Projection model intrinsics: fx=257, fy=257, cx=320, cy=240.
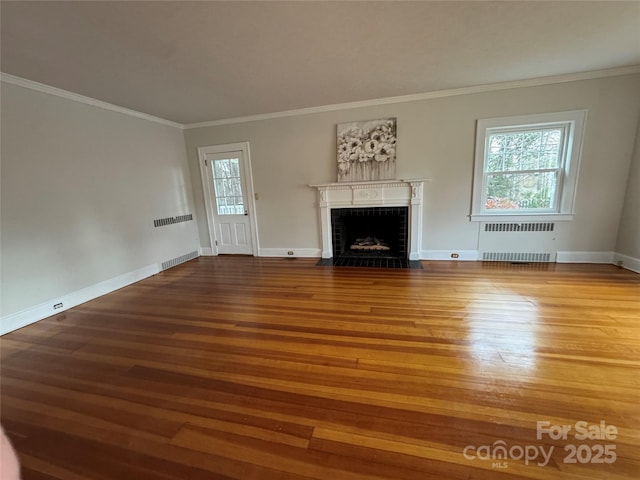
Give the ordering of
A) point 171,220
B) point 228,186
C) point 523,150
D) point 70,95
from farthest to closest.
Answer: point 228,186, point 171,220, point 523,150, point 70,95

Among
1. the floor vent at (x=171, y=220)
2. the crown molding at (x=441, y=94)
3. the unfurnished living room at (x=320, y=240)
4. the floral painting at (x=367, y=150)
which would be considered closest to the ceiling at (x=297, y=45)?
the unfurnished living room at (x=320, y=240)

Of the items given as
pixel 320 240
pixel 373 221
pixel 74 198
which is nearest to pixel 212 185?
pixel 74 198

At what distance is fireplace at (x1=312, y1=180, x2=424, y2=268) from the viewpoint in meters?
4.10

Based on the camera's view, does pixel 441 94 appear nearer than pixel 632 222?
No

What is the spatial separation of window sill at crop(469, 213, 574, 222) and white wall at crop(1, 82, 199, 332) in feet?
16.9

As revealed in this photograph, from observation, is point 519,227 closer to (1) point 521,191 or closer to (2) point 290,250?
(1) point 521,191

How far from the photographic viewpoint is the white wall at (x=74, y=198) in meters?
2.63

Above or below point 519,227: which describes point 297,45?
above

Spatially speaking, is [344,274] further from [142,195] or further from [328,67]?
[142,195]

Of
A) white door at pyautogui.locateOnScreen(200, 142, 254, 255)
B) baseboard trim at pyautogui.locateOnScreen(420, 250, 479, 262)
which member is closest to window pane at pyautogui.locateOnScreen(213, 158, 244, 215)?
white door at pyautogui.locateOnScreen(200, 142, 254, 255)

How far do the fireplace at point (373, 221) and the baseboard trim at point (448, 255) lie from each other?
0.17m

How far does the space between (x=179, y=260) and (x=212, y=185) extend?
1.53 m

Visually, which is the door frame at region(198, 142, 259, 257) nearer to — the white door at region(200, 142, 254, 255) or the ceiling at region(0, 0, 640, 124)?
the white door at region(200, 142, 254, 255)

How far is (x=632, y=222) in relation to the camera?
11.0 ft
